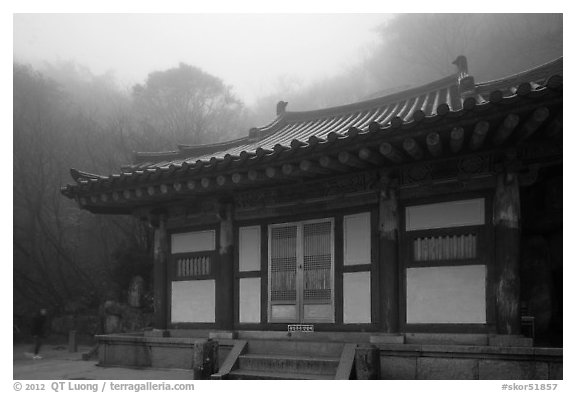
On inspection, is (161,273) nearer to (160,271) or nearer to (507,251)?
(160,271)

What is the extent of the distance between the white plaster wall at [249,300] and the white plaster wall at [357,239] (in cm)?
175

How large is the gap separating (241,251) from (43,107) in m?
17.3

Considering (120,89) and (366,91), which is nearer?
(120,89)

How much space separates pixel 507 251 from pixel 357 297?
2284 millimetres

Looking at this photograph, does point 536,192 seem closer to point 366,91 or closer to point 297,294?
point 297,294

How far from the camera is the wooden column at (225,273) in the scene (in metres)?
9.45

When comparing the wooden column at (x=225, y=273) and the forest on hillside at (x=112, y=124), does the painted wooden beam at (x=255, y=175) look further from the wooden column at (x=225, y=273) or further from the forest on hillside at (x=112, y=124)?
the forest on hillside at (x=112, y=124)

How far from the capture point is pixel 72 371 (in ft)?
34.0

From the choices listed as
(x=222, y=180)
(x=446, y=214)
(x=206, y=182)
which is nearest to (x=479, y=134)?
(x=446, y=214)

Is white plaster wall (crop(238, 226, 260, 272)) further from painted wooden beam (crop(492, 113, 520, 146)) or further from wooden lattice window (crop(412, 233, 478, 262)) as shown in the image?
painted wooden beam (crop(492, 113, 520, 146))

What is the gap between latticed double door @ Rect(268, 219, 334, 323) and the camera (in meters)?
8.63

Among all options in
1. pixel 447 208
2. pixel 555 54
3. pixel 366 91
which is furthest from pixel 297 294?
pixel 366 91

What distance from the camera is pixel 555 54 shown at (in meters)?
24.6

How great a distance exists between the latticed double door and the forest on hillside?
10810 millimetres
